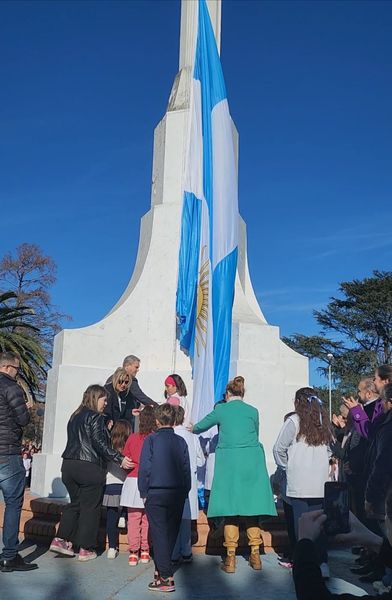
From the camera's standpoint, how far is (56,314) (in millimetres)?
28672

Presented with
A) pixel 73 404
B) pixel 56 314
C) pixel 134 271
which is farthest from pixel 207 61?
pixel 56 314

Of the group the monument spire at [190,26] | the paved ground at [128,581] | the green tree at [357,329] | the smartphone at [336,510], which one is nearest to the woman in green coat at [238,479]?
the paved ground at [128,581]

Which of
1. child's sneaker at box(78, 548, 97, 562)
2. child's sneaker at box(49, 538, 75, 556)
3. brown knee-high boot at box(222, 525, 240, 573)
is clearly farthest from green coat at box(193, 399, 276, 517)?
child's sneaker at box(49, 538, 75, 556)

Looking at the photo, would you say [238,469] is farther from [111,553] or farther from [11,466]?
[11,466]

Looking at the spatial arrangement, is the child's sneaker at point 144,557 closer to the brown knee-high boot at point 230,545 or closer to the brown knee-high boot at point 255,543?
the brown knee-high boot at point 230,545

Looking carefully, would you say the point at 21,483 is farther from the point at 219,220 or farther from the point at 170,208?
the point at 170,208

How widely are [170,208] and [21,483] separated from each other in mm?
5077

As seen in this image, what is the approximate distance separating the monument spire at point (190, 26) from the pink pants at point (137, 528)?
7.18m

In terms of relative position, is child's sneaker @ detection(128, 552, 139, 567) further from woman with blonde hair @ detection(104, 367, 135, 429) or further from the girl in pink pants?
woman with blonde hair @ detection(104, 367, 135, 429)

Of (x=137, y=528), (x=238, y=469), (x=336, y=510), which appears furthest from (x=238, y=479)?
(x=336, y=510)

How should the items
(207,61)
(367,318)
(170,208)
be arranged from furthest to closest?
(367,318), (170,208), (207,61)

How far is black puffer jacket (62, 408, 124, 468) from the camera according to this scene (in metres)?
5.47

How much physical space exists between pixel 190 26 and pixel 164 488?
8.04 meters

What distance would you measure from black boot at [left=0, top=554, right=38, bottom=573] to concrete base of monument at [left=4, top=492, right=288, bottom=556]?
105 centimetres
